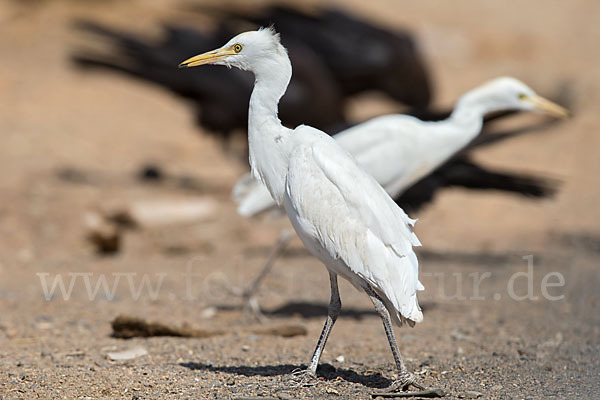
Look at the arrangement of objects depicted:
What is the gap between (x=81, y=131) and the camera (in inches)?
409

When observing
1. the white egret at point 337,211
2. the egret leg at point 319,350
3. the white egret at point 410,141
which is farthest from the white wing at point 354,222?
the white egret at point 410,141

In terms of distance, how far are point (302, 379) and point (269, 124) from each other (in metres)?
1.14

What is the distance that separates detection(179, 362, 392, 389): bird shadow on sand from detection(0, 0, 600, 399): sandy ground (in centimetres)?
2

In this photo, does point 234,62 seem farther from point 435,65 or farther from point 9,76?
point 435,65

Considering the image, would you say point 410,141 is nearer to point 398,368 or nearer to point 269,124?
point 269,124

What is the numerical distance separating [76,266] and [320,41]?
4.53 metres

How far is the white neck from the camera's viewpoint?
377 centimetres

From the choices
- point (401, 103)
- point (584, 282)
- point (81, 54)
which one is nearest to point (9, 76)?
point (81, 54)

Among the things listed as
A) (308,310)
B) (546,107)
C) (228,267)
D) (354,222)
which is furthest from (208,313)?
(546,107)

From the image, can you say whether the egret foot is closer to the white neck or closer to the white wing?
the white wing

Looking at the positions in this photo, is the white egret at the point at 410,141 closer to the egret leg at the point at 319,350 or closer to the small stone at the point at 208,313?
the small stone at the point at 208,313

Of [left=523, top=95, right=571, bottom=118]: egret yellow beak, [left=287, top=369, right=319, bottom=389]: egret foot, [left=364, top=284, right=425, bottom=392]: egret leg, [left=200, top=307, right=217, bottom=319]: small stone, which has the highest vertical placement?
[left=523, top=95, right=571, bottom=118]: egret yellow beak

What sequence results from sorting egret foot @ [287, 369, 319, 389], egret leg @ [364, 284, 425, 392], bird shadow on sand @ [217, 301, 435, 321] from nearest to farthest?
egret leg @ [364, 284, 425, 392]
egret foot @ [287, 369, 319, 389]
bird shadow on sand @ [217, 301, 435, 321]

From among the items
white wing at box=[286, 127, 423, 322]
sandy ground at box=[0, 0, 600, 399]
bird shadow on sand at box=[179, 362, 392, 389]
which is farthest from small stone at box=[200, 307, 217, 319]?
white wing at box=[286, 127, 423, 322]
